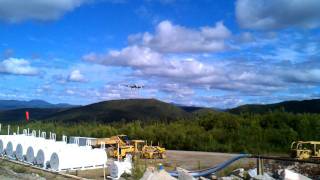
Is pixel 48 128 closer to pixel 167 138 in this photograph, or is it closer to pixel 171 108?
pixel 167 138

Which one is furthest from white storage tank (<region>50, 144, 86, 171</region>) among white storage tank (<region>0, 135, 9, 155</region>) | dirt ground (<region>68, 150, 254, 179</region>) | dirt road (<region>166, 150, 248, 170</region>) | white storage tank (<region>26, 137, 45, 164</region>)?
white storage tank (<region>0, 135, 9, 155</region>)

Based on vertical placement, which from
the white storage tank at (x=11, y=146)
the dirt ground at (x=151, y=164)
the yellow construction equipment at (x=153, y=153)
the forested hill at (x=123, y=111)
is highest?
the forested hill at (x=123, y=111)

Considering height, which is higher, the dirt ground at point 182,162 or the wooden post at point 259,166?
the wooden post at point 259,166

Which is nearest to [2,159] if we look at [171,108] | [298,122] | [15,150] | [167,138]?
[15,150]

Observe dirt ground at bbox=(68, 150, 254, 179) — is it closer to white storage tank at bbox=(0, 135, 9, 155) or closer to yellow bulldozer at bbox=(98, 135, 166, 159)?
yellow bulldozer at bbox=(98, 135, 166, 159)

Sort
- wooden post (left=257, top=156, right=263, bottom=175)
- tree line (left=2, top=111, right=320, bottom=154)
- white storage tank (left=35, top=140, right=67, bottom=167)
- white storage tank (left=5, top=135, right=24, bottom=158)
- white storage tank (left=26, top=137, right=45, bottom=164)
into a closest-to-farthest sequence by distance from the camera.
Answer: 1. wooden post (left=257, top=156, right=263, bottom=175)
2. white storage tank (left=35, top=140, right=67, bottom=167)
3. white storage tank (left=26, top=137, right=45, bottom=164)
4. white storage tank (left=5, top=135, right=24, bottom=158)
5. tree line (left=2, top=111, right=320, bottom=154)

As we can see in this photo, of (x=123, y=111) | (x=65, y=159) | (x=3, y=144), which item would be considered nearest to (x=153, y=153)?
(x=65, y=159)

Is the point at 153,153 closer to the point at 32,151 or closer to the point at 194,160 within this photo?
the point at 194,160

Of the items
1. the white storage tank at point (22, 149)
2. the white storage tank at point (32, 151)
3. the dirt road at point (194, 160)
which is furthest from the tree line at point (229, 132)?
the white storage tank at point (32, 151)

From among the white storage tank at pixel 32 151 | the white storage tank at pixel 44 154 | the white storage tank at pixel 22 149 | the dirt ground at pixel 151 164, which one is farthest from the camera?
the white storage tank at pixel 22 149

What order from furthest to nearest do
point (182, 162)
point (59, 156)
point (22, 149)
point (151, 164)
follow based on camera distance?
point (22, 149) → point (182, 162) → point (151, 164) → point (59, 156)

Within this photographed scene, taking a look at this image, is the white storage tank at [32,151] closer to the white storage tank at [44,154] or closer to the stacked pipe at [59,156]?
the stacked pipe at [59,156]
